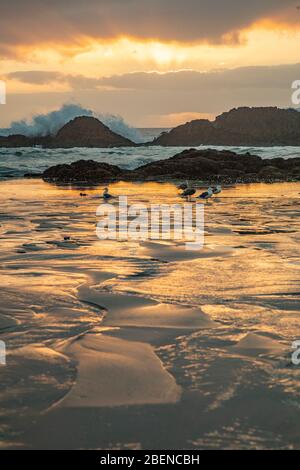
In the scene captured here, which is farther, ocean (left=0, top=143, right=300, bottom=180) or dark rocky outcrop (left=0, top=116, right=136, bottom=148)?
dark rocky outcrop (left=0, top=116, right=136, bottom=148)

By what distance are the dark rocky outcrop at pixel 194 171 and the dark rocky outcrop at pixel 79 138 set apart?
30536 mm

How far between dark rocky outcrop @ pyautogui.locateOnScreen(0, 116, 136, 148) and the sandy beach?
55.6m

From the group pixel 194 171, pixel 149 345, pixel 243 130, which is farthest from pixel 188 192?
pixel 243 130

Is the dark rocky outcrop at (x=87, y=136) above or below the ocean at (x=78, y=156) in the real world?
above

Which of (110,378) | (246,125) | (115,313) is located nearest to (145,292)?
(115,313)

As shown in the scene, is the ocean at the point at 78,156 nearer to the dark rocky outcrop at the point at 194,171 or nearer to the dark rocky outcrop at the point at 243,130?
the dark rocky outcrop at the point at 194,171

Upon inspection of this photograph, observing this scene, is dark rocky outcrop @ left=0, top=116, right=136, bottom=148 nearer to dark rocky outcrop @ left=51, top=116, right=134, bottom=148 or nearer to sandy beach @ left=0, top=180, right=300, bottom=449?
dark rocky outcrop @ left=51, top=116, right=134, bottom=148

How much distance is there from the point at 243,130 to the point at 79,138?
82.5 ft

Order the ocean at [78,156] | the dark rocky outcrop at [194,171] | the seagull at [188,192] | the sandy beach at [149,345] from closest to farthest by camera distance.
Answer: the sandy beach at [149,345], the seagull at [188,192], the dark rocky outcrop at [194,171], the ocean at [78,156]

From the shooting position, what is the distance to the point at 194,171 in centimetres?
3164

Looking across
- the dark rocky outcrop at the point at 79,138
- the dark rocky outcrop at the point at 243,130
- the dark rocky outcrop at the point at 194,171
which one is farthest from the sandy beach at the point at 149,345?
the dark rocky outcrop at the point at 243,130

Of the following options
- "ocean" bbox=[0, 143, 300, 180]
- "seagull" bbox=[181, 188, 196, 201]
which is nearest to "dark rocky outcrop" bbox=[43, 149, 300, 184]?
"ocean" bbox=[0, 143, 300, 180]

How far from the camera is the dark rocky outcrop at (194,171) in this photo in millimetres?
30484

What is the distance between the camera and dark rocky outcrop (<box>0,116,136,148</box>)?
6338cm
